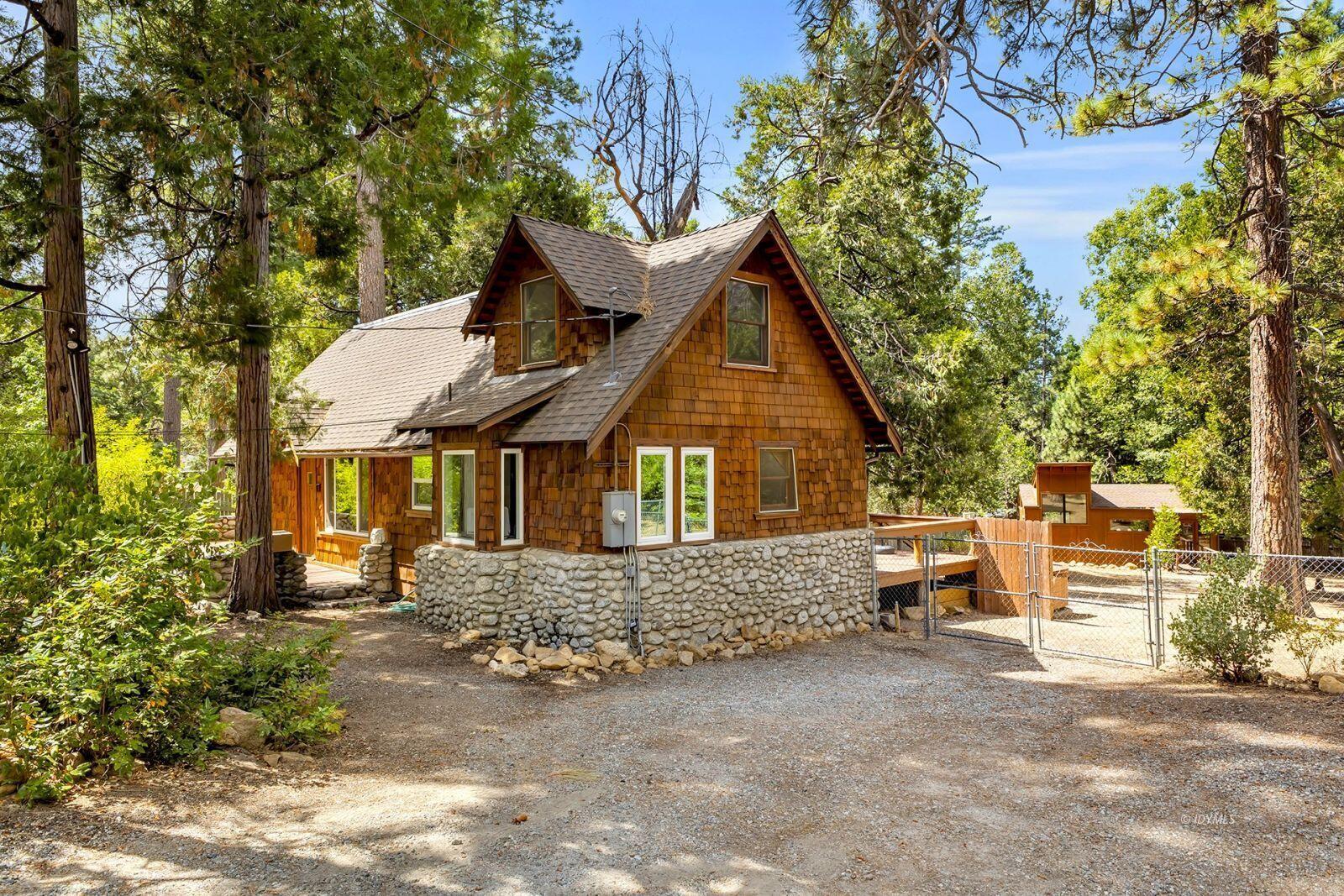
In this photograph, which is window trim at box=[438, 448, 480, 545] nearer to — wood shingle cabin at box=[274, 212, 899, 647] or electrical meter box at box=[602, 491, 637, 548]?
wood shingle cabin at box=[274, 212, 899, 647]

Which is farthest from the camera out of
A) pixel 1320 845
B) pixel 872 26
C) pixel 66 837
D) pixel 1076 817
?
pixel 872 26

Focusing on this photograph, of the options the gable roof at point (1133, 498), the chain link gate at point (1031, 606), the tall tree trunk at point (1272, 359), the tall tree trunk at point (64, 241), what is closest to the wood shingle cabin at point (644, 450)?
the chain link gate at point (1031, 606)

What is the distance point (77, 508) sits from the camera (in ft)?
22.4

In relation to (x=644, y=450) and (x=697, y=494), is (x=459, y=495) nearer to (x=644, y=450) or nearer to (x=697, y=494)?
(x=644, y=450)

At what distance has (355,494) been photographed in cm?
1728

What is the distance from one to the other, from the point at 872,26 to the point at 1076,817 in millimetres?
8670

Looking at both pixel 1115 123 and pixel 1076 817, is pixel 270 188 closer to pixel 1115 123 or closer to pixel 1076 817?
pixel 1115 123

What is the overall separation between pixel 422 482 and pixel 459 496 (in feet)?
8.52

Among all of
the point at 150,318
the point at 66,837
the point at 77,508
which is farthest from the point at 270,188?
the point at 66,837

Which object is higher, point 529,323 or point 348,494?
point 529,323

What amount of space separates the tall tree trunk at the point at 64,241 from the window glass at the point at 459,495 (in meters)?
4.77

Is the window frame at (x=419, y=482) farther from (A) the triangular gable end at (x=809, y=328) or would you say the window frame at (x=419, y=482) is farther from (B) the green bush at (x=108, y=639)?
(B) the green bush at (x=108, y=639)

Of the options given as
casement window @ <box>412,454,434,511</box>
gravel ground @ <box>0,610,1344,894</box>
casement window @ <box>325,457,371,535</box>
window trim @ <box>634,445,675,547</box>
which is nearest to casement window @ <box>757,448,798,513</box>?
window trim @ <box>634,445,675,547</box>

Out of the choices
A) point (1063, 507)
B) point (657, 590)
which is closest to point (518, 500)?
point (657, 590)
